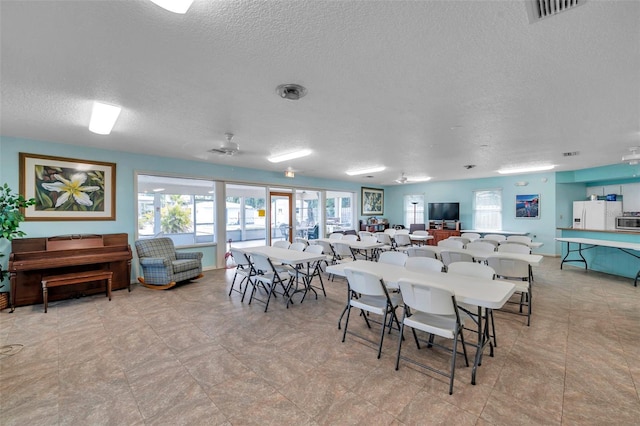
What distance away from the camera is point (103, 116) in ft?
10.5

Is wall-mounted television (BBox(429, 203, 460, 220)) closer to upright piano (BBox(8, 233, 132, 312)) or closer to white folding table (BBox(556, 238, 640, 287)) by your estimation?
white folding table (BBox(556, 238, 640, 287))

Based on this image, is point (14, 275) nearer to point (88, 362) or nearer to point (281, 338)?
point (88, 362)

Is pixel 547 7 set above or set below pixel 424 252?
above

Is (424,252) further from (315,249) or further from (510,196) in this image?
(510,196)

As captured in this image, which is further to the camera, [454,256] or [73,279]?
[454,256]

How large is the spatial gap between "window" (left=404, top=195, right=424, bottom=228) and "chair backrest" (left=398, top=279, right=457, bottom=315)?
8976 millimetres

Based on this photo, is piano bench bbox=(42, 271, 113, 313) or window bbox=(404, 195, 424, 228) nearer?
piano bench bbox=(42, 271, 113, 313)

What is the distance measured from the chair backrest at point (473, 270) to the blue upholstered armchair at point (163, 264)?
458cm

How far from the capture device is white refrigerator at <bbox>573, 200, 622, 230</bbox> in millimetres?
7188

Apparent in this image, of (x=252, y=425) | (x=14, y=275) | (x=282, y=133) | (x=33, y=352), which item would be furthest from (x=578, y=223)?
(x=14, y=275)

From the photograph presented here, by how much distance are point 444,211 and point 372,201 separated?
104 inches

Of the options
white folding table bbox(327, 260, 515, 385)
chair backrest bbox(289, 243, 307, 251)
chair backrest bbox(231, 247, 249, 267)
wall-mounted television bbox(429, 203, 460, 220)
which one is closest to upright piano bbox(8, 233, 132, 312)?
chair backrest bbox(231, 247, 249, 267)

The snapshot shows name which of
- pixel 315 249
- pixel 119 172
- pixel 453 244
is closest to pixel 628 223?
pixel 453 244

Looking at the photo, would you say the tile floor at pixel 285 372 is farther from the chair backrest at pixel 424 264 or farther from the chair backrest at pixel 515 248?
the chair backrest at pixel 515 248
